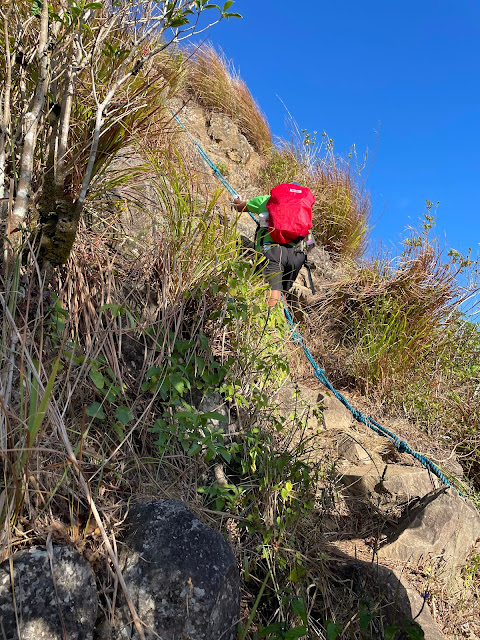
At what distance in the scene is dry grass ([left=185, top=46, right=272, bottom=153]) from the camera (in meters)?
8.76

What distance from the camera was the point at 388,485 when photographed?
3191 millimetres

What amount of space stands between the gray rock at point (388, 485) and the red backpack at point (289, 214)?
244 centimetres

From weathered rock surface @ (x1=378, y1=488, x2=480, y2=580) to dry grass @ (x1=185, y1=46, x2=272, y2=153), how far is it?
24.2 ft

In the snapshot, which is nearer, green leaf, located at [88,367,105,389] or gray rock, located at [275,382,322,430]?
green leaf, located at [88,367,105,389]

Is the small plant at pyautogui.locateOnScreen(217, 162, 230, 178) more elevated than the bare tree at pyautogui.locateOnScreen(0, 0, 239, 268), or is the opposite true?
the small plant at pyautogui.locateOnScreen(217, 162, 230, 178)

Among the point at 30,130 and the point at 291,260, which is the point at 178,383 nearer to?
the point at 30,130

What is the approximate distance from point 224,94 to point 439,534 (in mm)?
8343

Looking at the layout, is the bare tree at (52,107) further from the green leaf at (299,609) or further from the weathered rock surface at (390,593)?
the weathered rock surface at (390,593)

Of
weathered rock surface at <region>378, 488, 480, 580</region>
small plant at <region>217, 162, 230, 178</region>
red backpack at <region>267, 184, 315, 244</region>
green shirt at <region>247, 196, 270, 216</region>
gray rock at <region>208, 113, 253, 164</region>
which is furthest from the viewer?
gray rock at <region>208, 113, 253, 164</region>

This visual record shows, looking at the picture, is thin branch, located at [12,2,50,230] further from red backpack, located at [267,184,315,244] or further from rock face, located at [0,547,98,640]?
red backpack, located at [267,184,315,244]

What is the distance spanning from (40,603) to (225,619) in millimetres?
670

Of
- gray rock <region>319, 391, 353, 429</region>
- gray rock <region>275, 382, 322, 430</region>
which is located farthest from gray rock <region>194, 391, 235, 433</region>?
gray rock <region>319, 391, 353, 429</region>

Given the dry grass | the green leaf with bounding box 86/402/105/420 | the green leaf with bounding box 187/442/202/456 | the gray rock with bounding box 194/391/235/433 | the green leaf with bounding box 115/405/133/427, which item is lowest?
the green leaf with bounding box 86/402/105/420

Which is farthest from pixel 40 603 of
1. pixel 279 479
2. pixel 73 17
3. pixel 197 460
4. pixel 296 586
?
pixel 73 17
